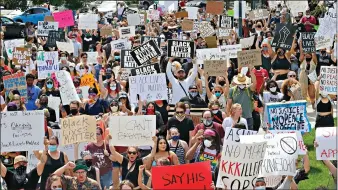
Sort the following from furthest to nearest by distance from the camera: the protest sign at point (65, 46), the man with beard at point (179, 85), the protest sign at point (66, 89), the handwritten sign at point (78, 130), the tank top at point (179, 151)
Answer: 1. the protest sign at point (65, 46)
2. the protest sign at point (66, 89)
3. the man with beard at point (179, 85)
4. the handwritten sign at point (78, 130)
5. the tank top at point (179, 151)

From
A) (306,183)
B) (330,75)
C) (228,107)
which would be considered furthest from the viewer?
(330,75)

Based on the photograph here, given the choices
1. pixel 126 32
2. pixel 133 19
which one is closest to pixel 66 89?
pixel 126 32

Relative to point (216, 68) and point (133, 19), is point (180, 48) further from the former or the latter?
point (133, 19)

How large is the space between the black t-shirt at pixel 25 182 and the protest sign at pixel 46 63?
7.07m

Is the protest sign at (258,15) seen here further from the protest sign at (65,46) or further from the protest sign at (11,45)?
the protest sign at (11,45)

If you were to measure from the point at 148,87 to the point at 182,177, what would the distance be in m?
5.00

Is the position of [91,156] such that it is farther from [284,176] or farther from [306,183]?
[306,183]

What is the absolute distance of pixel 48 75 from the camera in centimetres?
1789

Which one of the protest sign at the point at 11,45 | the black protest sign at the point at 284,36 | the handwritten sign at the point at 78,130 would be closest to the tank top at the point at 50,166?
the handwritten sign at the point at 78,130

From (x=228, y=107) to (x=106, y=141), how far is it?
2.84 meters

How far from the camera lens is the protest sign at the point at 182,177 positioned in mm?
9992

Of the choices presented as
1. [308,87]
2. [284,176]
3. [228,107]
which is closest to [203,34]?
[308,87]

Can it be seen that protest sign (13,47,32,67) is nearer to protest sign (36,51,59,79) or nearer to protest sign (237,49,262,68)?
protest sign (36,51,59,79)

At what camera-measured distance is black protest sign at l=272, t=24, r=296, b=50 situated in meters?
19.6
